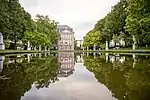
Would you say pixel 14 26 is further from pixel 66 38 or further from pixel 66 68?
pixel 66 38

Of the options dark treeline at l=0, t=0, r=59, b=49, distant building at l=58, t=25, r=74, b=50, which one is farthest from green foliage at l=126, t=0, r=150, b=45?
distant building at l=58, t=25, r=74, b=50

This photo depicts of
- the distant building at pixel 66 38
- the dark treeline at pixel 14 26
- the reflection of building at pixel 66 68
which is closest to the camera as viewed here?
the reflection of building at pixel 66 68

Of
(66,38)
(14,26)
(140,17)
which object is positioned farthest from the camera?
(66,38)

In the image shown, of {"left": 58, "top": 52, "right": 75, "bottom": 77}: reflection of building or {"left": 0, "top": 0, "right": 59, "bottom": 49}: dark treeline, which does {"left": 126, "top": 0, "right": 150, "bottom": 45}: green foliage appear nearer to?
{"left": 58, "top": 52, "right": 75, "bottom": 77}: reflection of building

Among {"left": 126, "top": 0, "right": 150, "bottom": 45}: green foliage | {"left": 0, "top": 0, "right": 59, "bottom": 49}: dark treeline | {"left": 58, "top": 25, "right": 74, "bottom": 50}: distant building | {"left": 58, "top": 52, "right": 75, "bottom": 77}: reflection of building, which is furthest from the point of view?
{"left": 58, "top": 25, "right": 74, "bottom": 50}: distant building

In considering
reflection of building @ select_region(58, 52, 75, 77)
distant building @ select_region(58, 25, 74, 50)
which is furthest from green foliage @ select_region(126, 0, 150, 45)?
distant building @ select_region(58, 25, 74, 50)

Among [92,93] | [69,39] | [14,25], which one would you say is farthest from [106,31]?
[69,39]

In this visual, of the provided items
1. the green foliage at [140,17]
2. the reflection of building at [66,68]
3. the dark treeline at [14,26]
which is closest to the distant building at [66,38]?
the dark treeline at [14,26]

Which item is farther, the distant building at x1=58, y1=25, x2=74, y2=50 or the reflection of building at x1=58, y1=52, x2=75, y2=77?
the distant building at x1=58, y1=25, x2=74, y2=50

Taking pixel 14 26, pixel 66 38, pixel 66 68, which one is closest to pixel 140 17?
pixel 66 68

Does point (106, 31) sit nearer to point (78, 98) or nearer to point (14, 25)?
point (14, 25)

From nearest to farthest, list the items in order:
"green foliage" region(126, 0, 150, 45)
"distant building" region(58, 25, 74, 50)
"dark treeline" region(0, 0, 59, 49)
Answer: "green foliage" region(126, 0, 150, 45) < "dark treeline" region(0, 0, 59, 49) < "distant building" region(58, 25, 74, 50)

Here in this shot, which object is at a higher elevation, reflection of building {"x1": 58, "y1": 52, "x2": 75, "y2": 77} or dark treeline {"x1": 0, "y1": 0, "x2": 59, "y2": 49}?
dark treeline {"x1": 0, "y1": 0, "x2": 59, "y2": 49}

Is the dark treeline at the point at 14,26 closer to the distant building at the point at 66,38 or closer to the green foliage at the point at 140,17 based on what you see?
the green foliage at the point at 140,17
